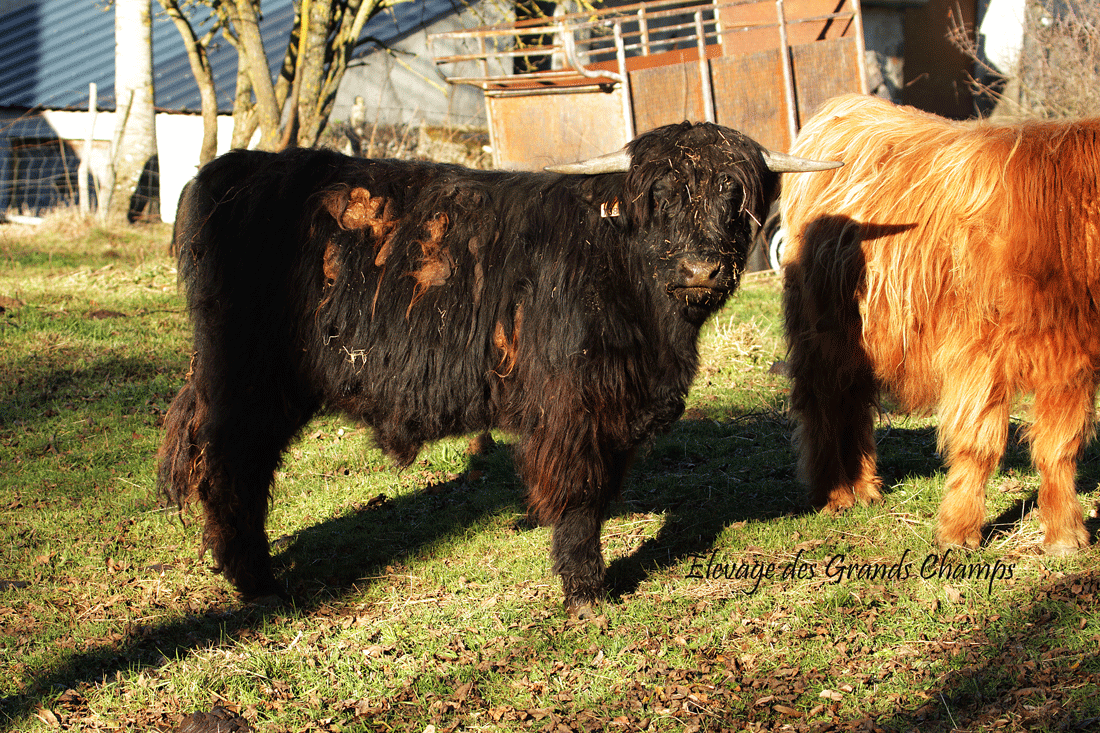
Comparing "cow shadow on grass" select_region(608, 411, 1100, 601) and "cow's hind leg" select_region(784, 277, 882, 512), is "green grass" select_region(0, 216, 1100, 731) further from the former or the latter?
"cow's hind leg" select_region(784, 277, 882, 512)

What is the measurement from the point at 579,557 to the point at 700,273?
4.49 ft

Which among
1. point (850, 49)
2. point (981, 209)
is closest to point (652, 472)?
point (981, 209)

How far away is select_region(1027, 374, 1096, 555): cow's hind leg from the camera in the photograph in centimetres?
385

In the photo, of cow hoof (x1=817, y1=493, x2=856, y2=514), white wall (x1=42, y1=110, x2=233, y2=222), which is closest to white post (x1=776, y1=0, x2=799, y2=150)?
cow hoof (x1=817, y1=493, x2=856, y2=514)

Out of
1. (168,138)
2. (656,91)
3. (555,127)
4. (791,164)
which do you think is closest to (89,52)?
(168,138)

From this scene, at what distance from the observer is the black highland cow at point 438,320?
3684mm

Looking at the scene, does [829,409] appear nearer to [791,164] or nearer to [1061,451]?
[1061,451]

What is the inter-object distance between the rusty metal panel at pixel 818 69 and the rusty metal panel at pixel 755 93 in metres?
0.22

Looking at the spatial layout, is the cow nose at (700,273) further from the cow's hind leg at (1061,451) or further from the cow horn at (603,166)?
the cow's hind leg at (1061,451)

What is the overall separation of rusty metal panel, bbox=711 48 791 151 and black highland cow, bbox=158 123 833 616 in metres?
6.62

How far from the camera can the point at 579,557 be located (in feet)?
12.6

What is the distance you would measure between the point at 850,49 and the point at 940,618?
26.1 feet

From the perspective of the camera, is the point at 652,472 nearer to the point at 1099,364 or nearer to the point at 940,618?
the point at 940,618

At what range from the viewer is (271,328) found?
390 centimetres
